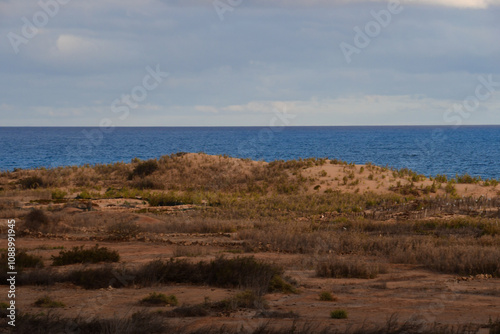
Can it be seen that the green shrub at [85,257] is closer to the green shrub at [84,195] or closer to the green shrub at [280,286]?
the green shrub at [280,286]

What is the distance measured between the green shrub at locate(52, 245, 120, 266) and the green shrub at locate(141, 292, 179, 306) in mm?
4632

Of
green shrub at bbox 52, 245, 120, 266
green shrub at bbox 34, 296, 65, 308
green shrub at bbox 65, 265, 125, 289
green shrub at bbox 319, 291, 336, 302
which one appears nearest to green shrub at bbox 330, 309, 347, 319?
green shrub at bbox 319, 291, 336, 302

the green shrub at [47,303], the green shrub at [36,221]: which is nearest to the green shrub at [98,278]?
the green shrub at [47,303]

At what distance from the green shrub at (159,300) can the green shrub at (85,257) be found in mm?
4632

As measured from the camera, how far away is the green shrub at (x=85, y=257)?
47.6 feet

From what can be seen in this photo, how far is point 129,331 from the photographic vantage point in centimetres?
757

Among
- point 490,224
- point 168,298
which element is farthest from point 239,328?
point 490,224

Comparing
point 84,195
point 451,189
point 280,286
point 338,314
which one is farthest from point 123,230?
point 451,189

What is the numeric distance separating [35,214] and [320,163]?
964 inches

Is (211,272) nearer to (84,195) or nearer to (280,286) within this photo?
(280,286)

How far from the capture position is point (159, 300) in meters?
10.5

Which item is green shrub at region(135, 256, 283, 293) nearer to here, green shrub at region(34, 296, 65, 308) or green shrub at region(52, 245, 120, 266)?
green shrub at region(52, 245, 120, 266)

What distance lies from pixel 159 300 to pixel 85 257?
202 inches

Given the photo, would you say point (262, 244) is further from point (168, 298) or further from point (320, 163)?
point (320, 163)
